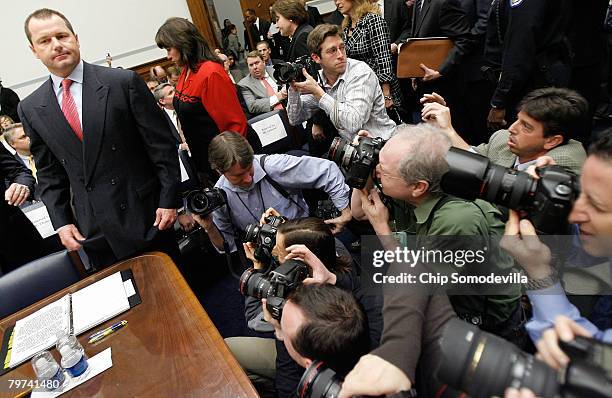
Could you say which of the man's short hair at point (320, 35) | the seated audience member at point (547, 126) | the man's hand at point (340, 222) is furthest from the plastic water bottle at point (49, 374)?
the man's short hair at point (320, 35)

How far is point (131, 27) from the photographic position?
5.08 m

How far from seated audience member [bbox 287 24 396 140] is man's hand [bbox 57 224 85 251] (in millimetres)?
1207

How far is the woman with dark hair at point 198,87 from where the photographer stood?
205 centimetres

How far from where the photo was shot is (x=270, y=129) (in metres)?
2.60

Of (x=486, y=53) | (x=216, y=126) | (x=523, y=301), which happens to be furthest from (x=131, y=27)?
(x=523, y=301)

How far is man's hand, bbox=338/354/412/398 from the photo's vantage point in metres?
0.72

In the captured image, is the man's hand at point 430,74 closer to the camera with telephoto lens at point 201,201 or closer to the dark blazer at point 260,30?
the camera with telephoto lens at point 201,201

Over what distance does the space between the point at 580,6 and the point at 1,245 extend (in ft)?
10.2

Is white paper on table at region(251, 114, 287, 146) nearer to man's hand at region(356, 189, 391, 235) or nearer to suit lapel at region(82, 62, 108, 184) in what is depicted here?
suit lapel at region(82, 62, 108, 184)

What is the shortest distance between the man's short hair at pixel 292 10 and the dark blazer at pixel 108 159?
138 centimetres

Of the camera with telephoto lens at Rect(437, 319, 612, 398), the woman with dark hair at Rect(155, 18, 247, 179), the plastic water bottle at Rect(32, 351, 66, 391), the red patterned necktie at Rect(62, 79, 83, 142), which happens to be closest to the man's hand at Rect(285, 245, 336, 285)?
the camera with telephoto lens at Rect(437, 319, 612, 398)

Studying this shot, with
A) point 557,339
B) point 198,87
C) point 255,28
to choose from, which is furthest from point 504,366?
point 255,28

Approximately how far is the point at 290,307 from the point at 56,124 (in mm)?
1267

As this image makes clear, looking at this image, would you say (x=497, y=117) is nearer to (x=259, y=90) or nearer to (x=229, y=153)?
(x=229, y=153)
